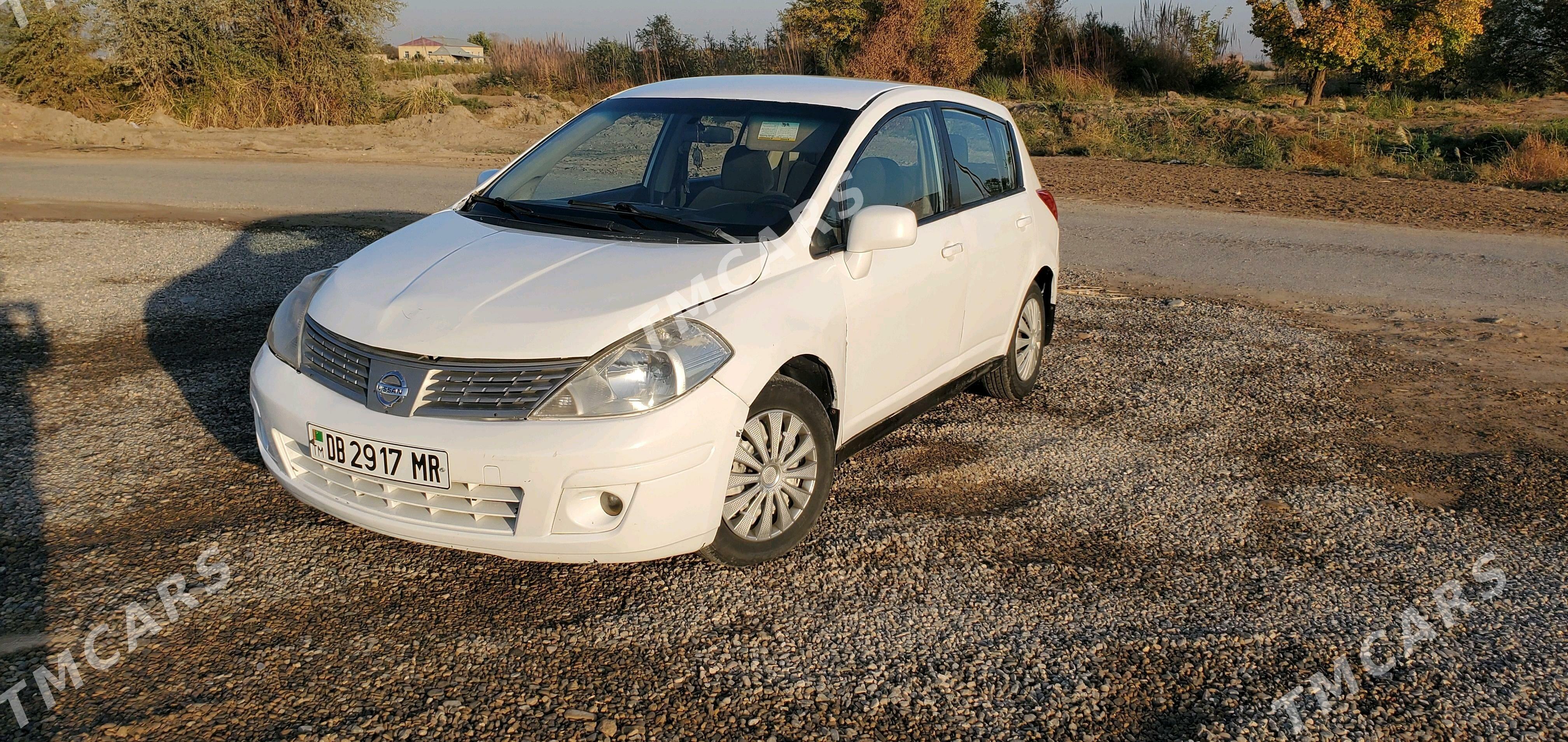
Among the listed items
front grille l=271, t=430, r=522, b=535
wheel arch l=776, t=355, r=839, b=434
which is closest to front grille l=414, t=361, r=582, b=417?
front grille l=271, t=430, r=522, b=535

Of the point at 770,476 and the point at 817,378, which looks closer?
the point at 770,476

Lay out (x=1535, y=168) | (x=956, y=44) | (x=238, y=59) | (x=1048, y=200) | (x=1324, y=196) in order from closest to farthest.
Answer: (x=1048, y=200), (x=1324, y=196), (x=1535, y=168), (x=238, y=59), (x=956, y=44)

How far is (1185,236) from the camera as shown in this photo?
12.1m

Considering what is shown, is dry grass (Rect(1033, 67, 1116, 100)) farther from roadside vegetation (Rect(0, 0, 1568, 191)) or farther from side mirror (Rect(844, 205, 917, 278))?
side mirror (Rect(844, 205, 917, 278))

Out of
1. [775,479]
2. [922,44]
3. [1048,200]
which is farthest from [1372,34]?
[775,479]

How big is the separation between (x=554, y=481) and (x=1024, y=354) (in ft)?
11.0

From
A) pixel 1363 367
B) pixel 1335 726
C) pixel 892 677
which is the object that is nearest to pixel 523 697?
pixel 892 677

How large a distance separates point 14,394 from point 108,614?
2855mm

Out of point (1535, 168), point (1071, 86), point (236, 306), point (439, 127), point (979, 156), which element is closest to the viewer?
point (979, 156)

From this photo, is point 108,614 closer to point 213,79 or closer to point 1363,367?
point 1363,367

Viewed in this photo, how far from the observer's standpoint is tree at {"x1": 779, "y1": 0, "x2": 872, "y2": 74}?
31.7m

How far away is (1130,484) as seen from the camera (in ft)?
16.1

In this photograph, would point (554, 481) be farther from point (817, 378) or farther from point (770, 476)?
point (817, 378)

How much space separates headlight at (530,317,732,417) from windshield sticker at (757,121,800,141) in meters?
1.41
